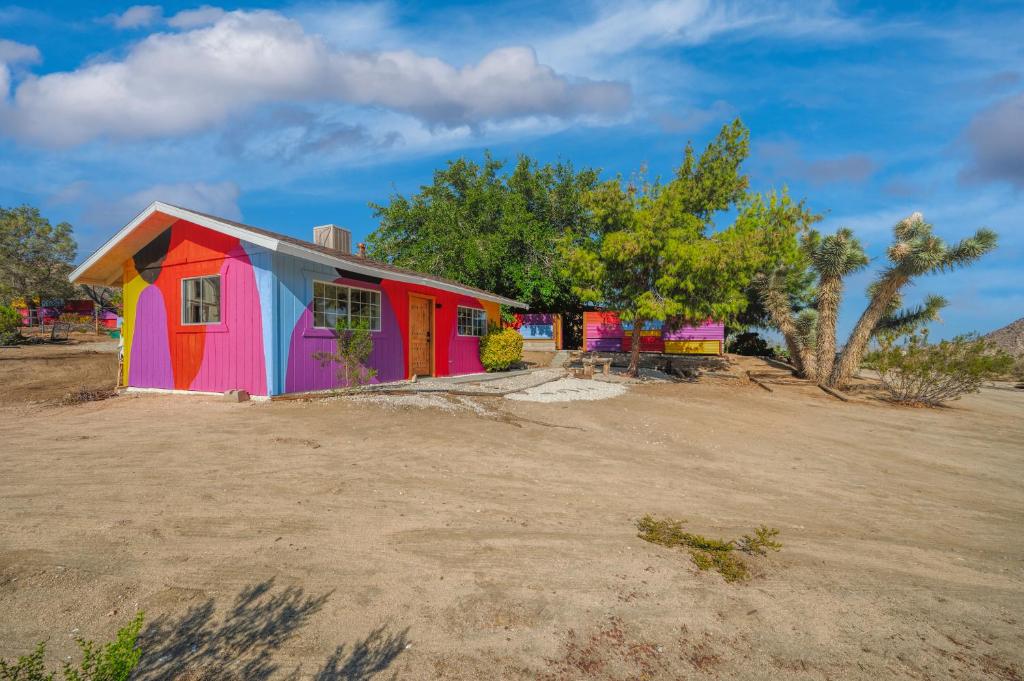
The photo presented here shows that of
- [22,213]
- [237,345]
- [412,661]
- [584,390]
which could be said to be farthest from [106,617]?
[22,213]

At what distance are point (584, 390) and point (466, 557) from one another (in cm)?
989

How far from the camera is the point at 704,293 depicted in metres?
15.5

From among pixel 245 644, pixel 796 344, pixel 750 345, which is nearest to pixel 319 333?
pixel 245 644

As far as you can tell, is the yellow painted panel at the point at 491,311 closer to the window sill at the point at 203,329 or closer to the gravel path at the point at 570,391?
the gravel path at the point at 570,391

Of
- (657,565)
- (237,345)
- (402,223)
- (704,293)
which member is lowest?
(657,565)

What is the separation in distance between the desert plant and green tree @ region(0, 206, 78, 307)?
31.6m

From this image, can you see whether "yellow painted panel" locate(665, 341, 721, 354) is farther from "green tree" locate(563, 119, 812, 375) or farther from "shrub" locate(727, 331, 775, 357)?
"green tree" locate(563, 119, 812, 375)

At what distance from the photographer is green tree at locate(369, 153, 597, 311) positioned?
24.3 metres

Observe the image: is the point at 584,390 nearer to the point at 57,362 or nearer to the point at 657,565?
the point at 657,565

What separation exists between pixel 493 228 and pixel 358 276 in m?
15.1

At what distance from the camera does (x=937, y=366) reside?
13.6m

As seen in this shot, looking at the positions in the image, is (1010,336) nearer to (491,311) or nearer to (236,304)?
(491,311)

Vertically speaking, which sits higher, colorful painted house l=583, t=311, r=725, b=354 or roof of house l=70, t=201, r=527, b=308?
roof of house l=70, t=201, r=527, b=308

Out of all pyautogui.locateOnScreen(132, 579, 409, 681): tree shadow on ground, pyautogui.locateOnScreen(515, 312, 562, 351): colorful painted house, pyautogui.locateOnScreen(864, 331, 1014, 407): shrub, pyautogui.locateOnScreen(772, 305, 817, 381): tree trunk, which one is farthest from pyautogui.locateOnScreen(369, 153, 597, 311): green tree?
pyautogui.locateOnScreen(132, 579, 409, 681): tree shadow on ground
